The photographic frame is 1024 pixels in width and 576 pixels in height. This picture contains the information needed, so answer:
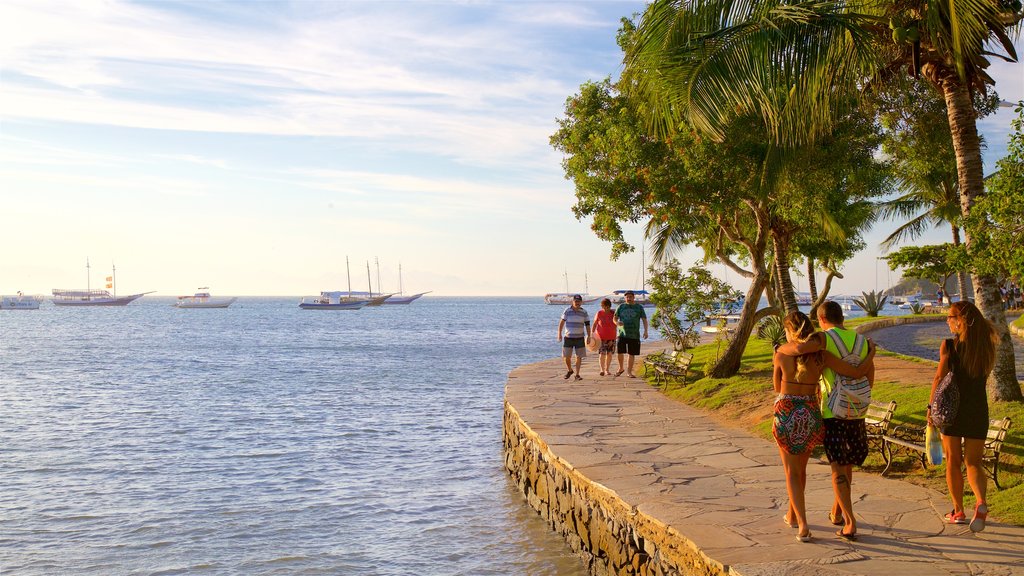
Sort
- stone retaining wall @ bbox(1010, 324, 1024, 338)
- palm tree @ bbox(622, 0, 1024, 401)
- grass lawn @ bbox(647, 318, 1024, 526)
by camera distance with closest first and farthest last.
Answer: grass lawn @ bbox(647, 318, 1024, 526), palm tree @ bbox(622, 0, 1024, 401), stone retaining wall @ bbox(1010, 324, 1024, 338)

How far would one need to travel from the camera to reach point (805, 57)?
9211 millimetres

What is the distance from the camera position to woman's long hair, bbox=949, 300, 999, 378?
6.53 meters

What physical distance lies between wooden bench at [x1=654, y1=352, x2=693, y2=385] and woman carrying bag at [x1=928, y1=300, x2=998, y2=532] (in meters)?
9.75

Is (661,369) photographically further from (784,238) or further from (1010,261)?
→ (1010,261)

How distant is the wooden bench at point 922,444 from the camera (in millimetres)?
7812

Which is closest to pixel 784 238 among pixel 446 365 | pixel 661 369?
pixel 661 369

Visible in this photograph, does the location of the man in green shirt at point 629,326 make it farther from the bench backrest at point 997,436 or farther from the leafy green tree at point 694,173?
the bench backrest at point 997,436

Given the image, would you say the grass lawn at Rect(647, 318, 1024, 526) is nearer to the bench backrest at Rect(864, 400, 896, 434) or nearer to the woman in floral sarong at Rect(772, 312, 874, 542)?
the bench backrest at Rect(864, 400, 896, 434)

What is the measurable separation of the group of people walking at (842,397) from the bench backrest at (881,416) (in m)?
2.43

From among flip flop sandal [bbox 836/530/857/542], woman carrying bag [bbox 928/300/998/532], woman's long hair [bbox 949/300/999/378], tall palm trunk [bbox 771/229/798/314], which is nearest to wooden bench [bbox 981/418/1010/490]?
woman carrying bag [bbox 928/300/998/532]

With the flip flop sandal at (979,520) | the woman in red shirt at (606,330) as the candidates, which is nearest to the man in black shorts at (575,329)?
the woman in red shirt at (606,330)

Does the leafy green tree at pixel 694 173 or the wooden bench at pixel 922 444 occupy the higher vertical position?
the leafy green tree at pixel 694 173

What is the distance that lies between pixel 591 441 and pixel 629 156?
574 centimetres

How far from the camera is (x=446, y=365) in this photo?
39094mm
